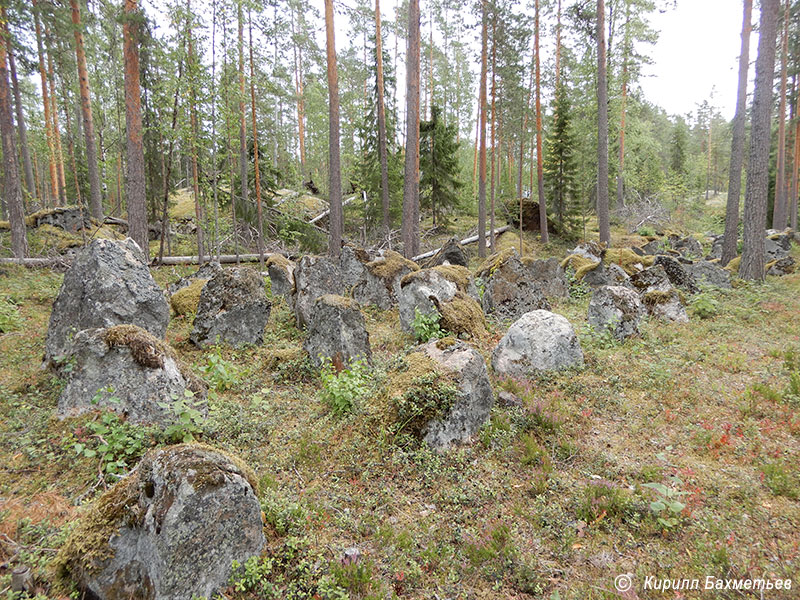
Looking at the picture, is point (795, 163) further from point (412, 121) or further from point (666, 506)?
point (666, 506)

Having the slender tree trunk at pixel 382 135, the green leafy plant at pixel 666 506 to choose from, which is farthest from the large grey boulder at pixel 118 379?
the slender tree trunk at pixel 382 135

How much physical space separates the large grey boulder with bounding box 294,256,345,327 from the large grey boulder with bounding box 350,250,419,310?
147 cm

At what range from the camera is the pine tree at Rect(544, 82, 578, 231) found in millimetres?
21219

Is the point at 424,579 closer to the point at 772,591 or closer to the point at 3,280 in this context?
the point at 772,591

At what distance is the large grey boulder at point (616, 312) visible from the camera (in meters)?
7.91

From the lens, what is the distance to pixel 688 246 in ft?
63.5

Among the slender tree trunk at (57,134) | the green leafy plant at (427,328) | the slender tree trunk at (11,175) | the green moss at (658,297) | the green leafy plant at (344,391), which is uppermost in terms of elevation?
the slender tree trunk at (57,134)

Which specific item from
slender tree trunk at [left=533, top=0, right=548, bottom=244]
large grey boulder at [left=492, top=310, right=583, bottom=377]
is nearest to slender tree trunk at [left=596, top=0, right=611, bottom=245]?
slender tree trunk at [left=533, top=0, right=548, bottom=244]

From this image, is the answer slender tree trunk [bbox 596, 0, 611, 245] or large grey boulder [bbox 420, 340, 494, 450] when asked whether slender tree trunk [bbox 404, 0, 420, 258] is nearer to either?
slender tree trunk [bbox 596, 0, 611, 245]

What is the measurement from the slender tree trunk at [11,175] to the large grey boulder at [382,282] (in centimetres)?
1027

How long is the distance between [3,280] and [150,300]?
7410 mm

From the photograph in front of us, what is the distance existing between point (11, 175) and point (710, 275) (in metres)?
21.2

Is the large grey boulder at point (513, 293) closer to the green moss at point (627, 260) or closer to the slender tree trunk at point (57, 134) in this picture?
the green moss at point (627, 260)

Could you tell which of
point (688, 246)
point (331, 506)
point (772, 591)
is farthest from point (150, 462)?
point (688, 246)
